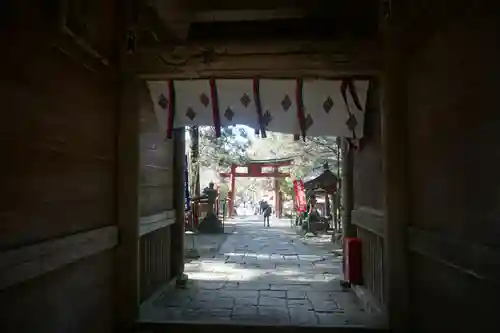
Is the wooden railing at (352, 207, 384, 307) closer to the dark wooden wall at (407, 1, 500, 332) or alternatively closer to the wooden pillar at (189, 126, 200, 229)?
the dark wooden wall at (407, 1, 500, 332)

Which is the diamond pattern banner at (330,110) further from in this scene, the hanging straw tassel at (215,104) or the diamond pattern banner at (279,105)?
the hanging straw tassel at (215,104)

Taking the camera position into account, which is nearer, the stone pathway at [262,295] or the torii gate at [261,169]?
the stone pathway at [262,295]

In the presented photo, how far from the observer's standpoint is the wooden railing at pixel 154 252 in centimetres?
489

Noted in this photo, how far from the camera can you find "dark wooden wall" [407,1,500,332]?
7.46ft

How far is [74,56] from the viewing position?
126 inches

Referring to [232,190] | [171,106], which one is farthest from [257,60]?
[232,190]

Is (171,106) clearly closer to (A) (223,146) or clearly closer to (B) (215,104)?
(B) (215,104)

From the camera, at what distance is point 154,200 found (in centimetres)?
541

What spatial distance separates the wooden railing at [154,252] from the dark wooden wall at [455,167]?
257cm

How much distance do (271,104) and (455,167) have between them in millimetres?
2595

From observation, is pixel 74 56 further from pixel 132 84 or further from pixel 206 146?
pixel 206 146

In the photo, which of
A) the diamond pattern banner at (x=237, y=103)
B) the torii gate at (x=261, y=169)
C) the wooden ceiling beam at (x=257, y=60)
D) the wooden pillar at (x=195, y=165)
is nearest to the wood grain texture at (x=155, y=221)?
the diamond pattern banner at (x=237, y=103)

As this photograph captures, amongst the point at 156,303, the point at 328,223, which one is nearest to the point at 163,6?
the point at 156,303

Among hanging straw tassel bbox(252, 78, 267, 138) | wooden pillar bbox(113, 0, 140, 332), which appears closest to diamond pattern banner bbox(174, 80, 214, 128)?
hanging straw tassel bbox(252, 78, 267, 138)
